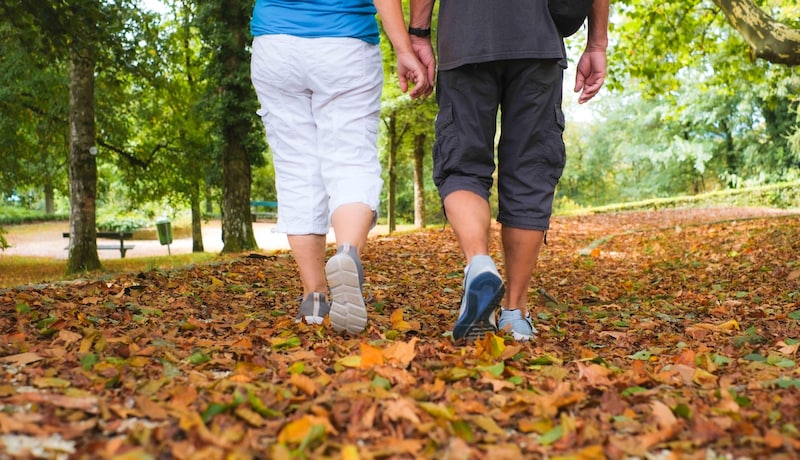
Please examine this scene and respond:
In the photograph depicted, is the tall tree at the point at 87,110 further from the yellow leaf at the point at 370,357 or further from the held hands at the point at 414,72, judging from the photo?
the yellow leaf at the point at 370,357

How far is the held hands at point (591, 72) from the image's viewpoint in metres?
2.96

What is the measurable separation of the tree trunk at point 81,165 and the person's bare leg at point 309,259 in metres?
8.66

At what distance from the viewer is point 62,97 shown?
40.0ft

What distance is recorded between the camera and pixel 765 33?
248 inches

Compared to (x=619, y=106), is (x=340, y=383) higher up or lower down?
lower down

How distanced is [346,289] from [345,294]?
21 mm

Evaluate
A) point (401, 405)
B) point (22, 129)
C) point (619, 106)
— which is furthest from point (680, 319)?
point (619, 106)

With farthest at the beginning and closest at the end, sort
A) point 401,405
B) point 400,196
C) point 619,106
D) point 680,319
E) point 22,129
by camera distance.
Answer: point 619,106
point 400,196
point 22,129
point 680,319
point 401,405

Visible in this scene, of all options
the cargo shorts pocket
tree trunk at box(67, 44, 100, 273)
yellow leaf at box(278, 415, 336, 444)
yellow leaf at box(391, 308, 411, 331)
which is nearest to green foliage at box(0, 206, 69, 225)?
tree trunk at box(67, 44, 100, 273)

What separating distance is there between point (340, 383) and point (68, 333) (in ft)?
4.01

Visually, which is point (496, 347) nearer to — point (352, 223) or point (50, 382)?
point (352, 223)

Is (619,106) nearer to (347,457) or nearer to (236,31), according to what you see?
(236,31)

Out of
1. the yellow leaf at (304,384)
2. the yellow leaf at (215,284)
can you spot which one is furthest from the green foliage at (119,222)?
the yellow leaf at (304,384)

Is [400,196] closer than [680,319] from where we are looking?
No
